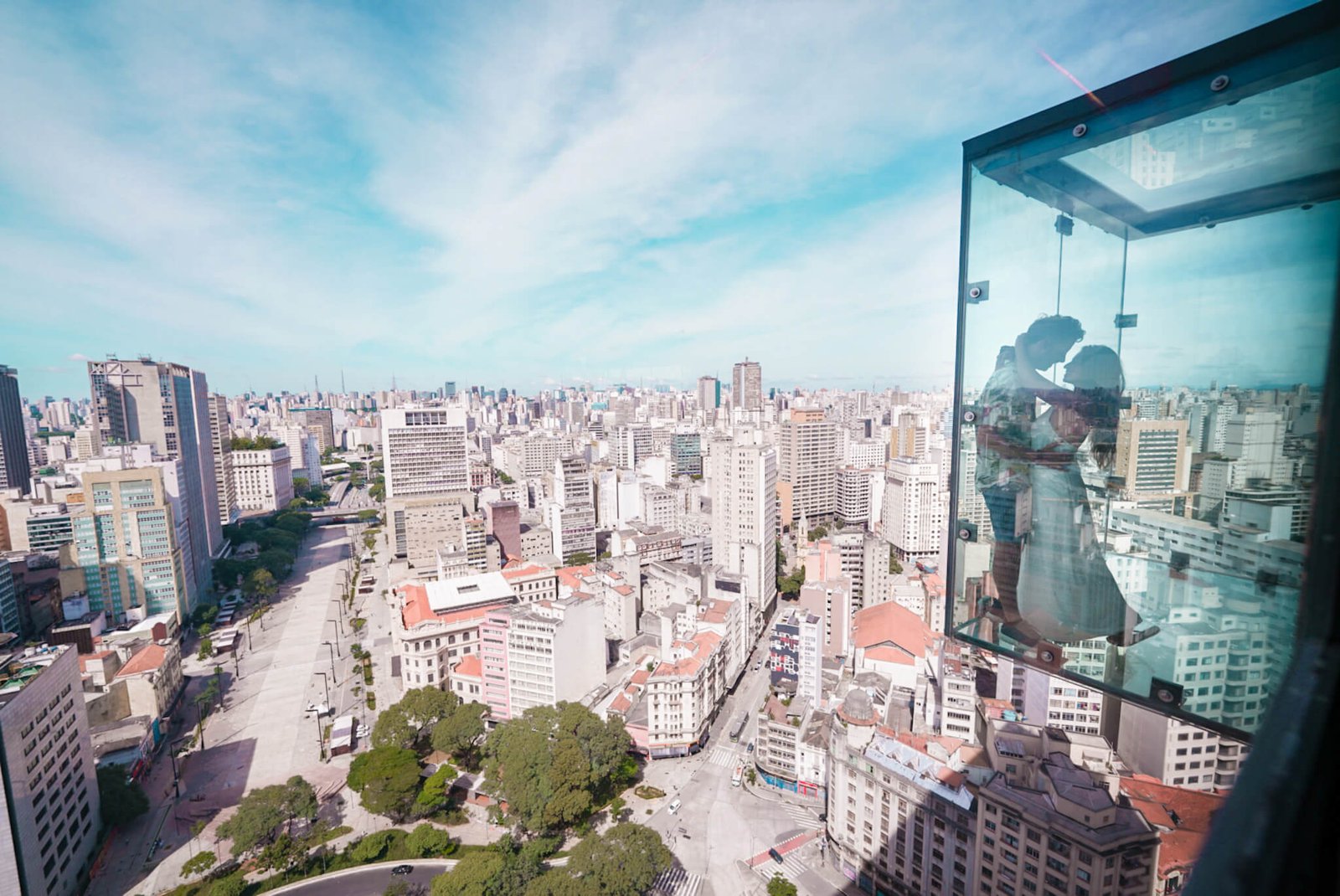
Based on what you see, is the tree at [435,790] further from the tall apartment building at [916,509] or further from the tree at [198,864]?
the tall apartment building at [916,509]

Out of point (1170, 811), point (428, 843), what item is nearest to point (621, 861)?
point (428, 843)

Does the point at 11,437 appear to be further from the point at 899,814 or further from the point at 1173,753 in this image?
the point at 1173,753

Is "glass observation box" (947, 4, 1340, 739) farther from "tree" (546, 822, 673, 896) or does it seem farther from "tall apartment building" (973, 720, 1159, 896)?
"tree" (546, 822, 673, 896)

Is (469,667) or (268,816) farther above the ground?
(469,667)

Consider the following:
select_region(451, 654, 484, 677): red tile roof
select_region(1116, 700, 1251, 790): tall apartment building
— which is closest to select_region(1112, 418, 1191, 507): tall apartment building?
select_region(1116, 700, 1251, 790): tall apartment building

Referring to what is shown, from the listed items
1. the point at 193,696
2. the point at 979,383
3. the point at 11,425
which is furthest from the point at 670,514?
the point at 11,425
